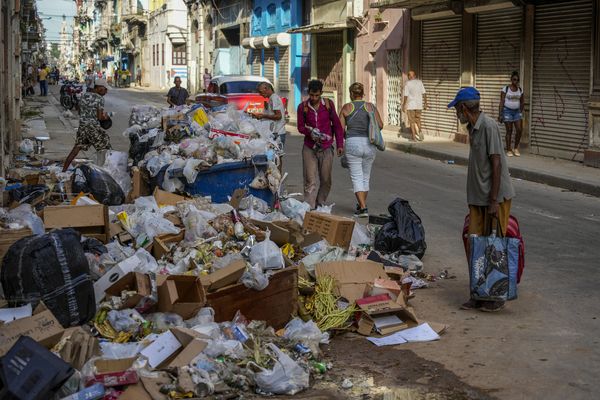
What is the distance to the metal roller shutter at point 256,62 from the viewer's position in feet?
138

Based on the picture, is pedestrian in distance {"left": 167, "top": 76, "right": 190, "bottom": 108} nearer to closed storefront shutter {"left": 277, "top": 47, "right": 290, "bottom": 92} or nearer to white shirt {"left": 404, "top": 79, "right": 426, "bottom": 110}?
white shirt {"left": 404, "top": 79, "right": 426, "bottom": 110}

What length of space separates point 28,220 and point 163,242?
3.87 ft

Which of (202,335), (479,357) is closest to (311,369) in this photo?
(202,335)

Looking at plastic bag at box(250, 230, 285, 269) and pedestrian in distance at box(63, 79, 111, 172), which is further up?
→ pedestrian in distance at box(63, 79, 111, 172)

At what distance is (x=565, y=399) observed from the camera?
5.04 meters

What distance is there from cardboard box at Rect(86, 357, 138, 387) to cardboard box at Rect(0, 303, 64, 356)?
0.48 m

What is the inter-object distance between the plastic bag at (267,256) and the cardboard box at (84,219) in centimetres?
179

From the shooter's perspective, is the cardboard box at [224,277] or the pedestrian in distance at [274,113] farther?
the pedestrian in distance at [274,113]

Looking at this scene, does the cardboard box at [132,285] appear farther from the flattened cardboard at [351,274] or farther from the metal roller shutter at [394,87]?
the metal roller shutter at [394,87]

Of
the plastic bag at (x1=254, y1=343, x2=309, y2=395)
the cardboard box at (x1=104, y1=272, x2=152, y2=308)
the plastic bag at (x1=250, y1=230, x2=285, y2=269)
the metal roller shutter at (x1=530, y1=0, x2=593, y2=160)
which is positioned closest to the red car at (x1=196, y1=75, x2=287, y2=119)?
the metal roller shutter at (x1=530, y1=0, x2=593, y2=160)

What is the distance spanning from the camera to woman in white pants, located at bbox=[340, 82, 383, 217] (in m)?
10.8

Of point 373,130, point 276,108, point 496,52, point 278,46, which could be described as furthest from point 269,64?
point 373,130

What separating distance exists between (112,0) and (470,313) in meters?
98.9

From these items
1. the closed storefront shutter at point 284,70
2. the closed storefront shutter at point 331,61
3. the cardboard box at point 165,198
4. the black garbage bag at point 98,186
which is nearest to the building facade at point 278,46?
the closed storefront shutter at point 284,70
